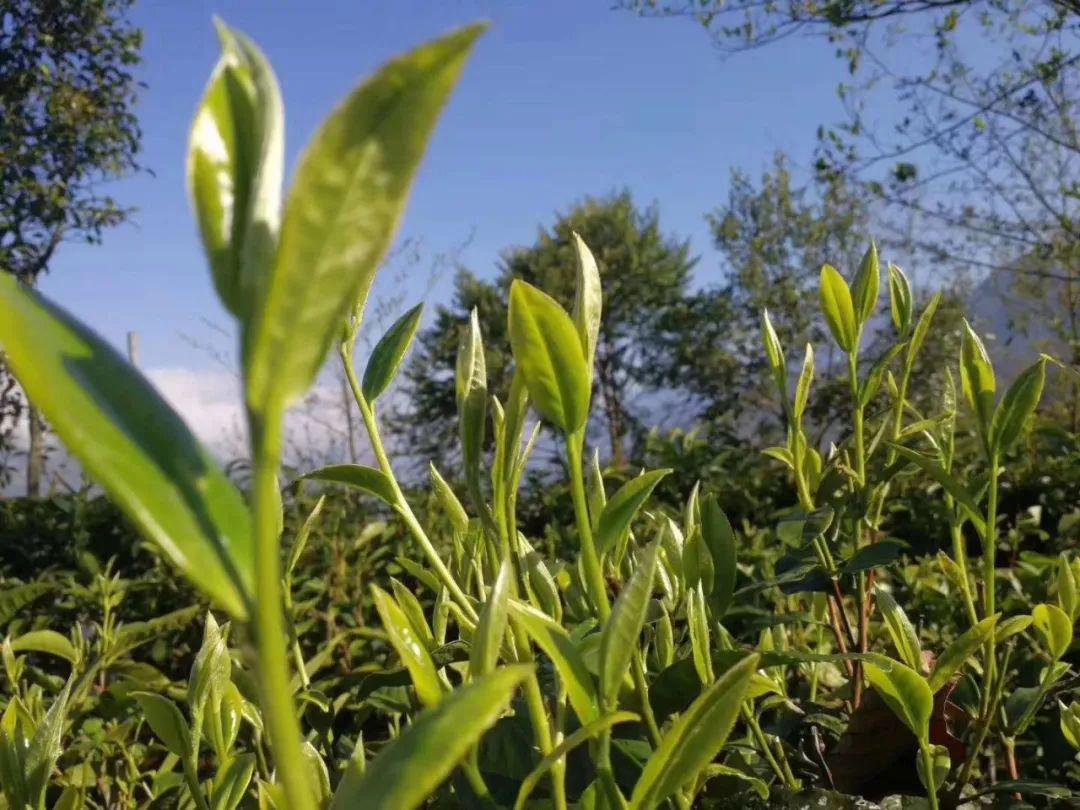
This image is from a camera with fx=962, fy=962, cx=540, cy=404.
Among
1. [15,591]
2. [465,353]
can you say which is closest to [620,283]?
[15,591]

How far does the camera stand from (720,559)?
1.97 feet

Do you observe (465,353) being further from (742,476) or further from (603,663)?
(742,476)

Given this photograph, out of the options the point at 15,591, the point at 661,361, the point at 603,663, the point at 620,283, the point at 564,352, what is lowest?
the point at 603,663

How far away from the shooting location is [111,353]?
254 millimetres

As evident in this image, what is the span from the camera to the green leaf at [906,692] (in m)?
0.49

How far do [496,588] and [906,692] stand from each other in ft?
0.85

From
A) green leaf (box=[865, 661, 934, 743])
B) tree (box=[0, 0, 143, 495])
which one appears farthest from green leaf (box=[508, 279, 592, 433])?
tree (box=[0, 0, 143, 495])

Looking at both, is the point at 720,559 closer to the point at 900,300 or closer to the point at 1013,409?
the point at 1013,409

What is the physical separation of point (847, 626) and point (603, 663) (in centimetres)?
40

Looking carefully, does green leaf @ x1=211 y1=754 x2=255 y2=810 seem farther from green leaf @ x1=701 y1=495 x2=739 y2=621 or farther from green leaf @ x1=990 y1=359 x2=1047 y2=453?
green leaf @ x1=990 y1=359 x2=1047 y2=453

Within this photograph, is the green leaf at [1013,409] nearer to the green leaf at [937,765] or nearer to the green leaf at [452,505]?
the green leaf at [937,765]

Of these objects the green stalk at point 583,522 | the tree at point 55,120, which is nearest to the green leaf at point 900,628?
the green stalk at point 583,522

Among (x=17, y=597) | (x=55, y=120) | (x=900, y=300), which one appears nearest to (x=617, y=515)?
(x=900, y=300)

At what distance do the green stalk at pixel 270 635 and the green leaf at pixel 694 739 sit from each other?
0.16m
